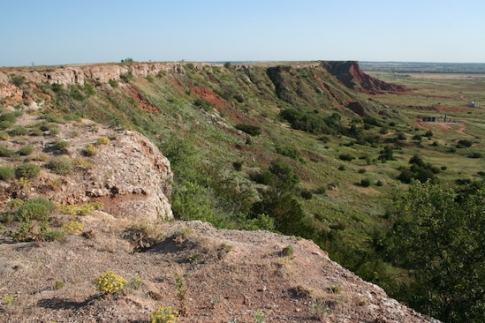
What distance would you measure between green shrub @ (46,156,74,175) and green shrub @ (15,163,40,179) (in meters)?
0.54

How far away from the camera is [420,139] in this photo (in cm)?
5728

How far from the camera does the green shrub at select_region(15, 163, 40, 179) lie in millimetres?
11516

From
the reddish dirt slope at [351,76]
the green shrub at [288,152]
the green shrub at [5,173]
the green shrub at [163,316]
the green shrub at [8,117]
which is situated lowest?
the green shrub at [288,152]

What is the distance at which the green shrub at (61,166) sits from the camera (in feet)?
39.8

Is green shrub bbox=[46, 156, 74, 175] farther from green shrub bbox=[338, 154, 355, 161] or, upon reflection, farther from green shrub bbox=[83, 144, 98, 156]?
green shrub bbox=[338, 154, 355, 161]

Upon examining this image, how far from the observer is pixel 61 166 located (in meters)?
12.2

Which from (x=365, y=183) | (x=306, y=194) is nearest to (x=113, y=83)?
(x=306, y=194)

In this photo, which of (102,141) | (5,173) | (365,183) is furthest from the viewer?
(365,183)

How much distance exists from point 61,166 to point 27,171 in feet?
3.19

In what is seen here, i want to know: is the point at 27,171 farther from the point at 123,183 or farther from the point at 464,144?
the point at 464,144

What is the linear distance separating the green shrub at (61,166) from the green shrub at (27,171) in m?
0.54

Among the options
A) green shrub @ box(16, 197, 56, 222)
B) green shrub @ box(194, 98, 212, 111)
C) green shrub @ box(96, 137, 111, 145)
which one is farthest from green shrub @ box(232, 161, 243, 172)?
green shrub @ box(16, 197, 56, 222)

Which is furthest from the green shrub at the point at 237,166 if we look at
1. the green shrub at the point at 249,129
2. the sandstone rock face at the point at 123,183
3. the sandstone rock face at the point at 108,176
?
the sandstone rock face at the point at 123,183

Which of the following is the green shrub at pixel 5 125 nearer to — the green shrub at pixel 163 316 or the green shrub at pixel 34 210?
the green shrub at pixel 34 210
